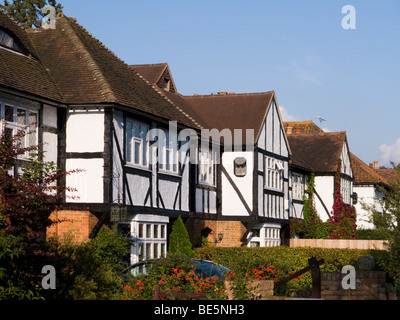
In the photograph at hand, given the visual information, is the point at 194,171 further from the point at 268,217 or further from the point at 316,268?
the point at 316,268

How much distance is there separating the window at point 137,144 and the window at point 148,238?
5.96 feet

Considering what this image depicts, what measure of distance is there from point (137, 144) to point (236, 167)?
8344 millimetres

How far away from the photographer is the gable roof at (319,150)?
4260 cm

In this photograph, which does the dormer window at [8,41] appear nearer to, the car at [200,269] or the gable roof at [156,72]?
the car at [200,269]

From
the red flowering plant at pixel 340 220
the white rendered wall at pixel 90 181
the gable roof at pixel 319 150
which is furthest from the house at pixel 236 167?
the gable roof at pixel 319 150

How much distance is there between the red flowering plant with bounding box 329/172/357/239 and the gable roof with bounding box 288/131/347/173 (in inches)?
40.1

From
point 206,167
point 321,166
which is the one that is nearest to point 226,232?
point 206,167

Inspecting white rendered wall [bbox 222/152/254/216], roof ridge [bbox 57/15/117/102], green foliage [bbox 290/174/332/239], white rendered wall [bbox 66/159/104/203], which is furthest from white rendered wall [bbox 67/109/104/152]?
green foliage [bbox 290/174/332/239]

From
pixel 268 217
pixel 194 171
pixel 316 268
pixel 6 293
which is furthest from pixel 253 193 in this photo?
pixel 6 293

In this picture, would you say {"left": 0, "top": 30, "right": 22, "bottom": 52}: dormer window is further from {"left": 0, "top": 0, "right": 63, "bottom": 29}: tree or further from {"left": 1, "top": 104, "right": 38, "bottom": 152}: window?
{"left": 0, "top": 0, "right": 63, "bottom": 29}: tree

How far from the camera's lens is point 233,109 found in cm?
3212

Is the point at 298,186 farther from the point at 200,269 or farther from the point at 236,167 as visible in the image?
the point at 200,269
